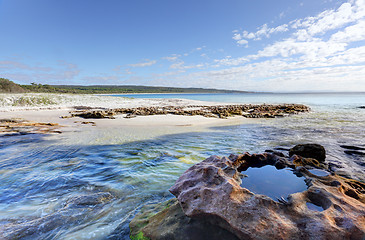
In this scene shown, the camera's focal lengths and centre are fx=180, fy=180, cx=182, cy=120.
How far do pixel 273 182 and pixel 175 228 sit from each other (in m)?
2.10

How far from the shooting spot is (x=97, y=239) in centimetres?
277

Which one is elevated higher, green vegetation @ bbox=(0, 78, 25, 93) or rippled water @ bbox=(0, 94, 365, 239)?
green vegetation @ bbox=(0, 78, 25, 93)

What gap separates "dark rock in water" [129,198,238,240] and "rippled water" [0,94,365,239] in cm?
29

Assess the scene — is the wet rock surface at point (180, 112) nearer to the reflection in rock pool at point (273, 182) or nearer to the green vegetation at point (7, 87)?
the reflection in rock pool at point (273, 182)

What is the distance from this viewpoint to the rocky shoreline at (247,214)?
2.00 metres

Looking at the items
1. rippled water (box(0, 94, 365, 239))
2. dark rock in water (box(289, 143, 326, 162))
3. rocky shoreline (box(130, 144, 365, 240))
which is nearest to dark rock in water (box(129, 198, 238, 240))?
rocky shoreline (box(130, 144, 365, 240))

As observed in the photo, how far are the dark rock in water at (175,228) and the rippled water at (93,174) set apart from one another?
0.29 m

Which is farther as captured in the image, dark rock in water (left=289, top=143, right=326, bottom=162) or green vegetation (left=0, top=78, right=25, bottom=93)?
green vegetation (left=0, top=78, right=25, bottom=93)

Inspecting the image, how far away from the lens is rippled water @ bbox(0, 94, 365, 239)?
10.3 feet

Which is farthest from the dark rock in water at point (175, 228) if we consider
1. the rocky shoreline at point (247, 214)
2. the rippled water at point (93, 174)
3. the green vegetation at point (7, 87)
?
the green vegetation at point (7, 87)

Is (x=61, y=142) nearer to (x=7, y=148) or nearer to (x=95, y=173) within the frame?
(x=7, y=148)

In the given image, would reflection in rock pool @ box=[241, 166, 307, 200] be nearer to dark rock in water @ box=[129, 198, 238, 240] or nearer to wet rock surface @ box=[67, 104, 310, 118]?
dark rock in water @ box=[129, 198, 238, 240]

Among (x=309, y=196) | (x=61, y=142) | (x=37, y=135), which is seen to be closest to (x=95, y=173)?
(x=61, y=142)

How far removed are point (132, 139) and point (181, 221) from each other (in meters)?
7.10
